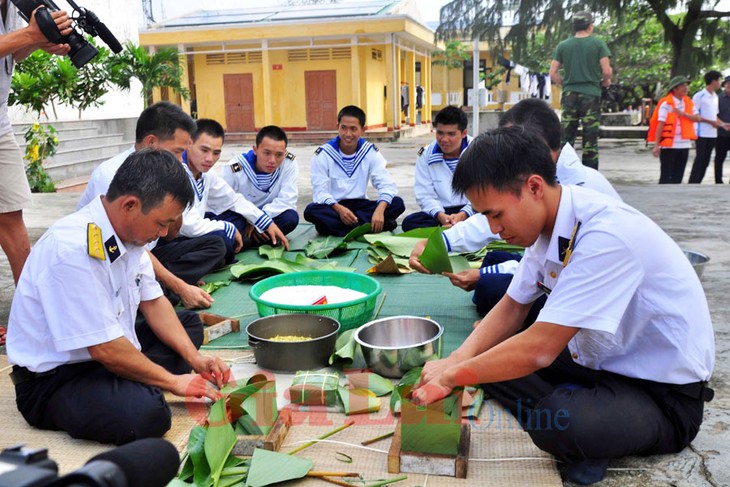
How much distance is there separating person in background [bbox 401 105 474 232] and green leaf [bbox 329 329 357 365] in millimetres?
2137

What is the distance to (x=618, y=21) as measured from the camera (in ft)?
36.4

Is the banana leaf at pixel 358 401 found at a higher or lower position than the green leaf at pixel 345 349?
lower

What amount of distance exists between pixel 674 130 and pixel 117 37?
32.8ft

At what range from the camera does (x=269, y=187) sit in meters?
5.30

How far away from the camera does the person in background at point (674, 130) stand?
8.07m

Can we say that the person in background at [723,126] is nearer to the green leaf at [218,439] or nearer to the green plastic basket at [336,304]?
the green plastic basket at [336,304]

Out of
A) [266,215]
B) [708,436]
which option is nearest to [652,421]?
[708,436]

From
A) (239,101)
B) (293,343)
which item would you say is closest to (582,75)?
(293,343)

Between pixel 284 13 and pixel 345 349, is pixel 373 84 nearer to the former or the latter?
pixel 284 13

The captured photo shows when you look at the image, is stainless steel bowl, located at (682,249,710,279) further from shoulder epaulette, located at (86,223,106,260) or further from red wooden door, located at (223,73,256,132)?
red wooden door, located at (223,73,256,132)

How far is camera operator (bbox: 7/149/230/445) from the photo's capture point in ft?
6.75

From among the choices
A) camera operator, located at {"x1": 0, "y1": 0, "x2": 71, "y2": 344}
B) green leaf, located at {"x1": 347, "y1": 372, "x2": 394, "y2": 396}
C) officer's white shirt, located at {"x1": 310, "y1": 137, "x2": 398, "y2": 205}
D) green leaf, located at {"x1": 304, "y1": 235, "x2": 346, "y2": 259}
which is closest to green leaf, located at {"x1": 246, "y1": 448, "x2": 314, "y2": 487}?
green leaf, located at {"x1": 347, "y1": 372, "x2": 394, "y2": 396}

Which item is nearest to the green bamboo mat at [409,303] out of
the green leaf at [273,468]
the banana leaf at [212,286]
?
the banana leaf at [212,286]

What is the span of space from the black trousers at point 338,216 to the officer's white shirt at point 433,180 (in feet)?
1.27
